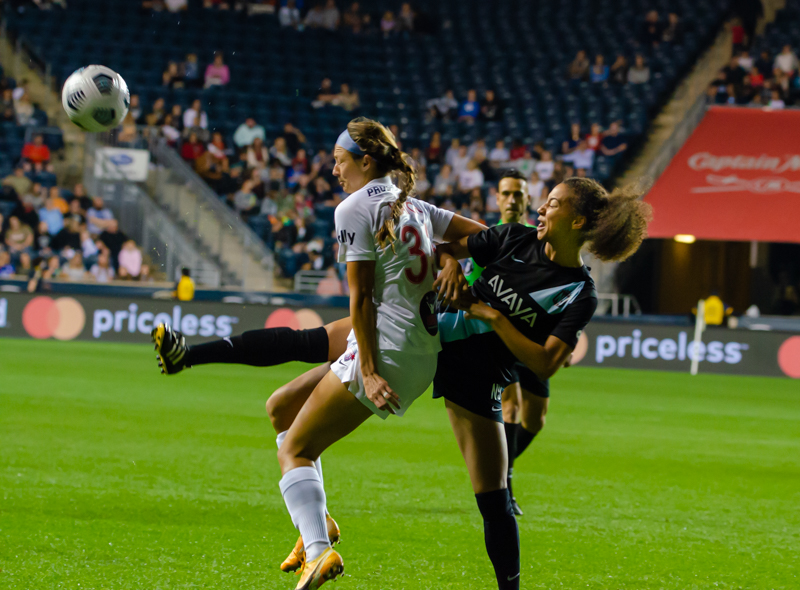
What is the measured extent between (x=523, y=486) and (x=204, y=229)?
14.8 meters

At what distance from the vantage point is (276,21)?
26078 millimetres

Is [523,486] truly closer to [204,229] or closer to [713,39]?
[204,229]

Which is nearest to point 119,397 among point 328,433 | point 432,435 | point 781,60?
point 432,435

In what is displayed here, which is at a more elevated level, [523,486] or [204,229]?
[204,229]

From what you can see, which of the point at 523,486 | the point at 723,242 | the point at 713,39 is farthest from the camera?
the point at 713,39

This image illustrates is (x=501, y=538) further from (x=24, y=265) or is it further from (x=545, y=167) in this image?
(x=545, y=167)

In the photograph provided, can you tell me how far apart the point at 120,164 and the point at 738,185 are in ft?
44.7

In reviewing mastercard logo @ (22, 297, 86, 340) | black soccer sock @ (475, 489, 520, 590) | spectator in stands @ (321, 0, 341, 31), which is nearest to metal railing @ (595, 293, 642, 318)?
mastercard logo @ (22, 297, 86, 340)

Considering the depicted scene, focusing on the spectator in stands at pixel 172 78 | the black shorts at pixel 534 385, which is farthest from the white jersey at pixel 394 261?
the spectator in stands at pixel 172 78

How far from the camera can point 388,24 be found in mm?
26812

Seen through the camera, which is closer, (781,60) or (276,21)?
(781,60)

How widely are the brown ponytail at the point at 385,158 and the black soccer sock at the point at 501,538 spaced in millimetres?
1107

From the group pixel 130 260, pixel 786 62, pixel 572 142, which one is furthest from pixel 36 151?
pixel 786 62

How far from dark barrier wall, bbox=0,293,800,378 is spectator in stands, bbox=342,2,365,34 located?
38.9 ft
